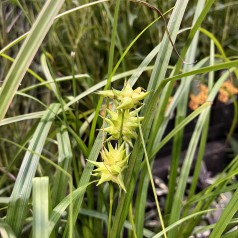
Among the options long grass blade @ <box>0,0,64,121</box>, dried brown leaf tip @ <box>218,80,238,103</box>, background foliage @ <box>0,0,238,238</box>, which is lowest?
dried brown leaf tip @ <box>218,80,238,103</box>

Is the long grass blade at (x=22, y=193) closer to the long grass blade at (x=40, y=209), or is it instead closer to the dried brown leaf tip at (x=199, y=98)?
the long grass blade at (x=40, y=209)

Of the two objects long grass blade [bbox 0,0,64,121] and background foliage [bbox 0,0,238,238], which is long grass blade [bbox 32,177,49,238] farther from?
long grass blade [bbox 0,0,64,121]

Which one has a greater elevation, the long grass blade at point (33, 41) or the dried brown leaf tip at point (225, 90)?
the long grass blade at point (33, 41)

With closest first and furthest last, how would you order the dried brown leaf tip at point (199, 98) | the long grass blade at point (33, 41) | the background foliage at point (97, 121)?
the long grass blade at point (33, 41) → the background foliage at point (97, 121) → the dried brown leaf tip at point (199, 98)

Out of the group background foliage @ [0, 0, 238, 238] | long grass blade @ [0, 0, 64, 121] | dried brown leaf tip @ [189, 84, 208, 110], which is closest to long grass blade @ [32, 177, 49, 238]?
background foliage @ [0, 0, 238, 238]

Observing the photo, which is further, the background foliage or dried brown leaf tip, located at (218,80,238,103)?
dried brown leaf tip, located at (218,80,238,103)

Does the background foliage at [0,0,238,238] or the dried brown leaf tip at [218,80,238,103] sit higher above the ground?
the background foliage at [0,0,238,238]

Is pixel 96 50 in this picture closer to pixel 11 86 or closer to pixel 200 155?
pixel 200 155

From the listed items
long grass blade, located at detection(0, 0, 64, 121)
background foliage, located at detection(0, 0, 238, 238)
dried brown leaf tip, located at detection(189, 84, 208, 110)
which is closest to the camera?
long grass blade, located at detection(0, 0, 64, 121)

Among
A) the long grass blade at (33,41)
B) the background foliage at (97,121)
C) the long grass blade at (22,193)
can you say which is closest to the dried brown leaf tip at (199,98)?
the background foliage at (97,121)

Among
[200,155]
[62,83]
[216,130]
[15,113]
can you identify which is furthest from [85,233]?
[216,130]


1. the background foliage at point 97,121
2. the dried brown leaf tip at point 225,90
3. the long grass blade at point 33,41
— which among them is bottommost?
the dried brown leaf tip at point 225,90
